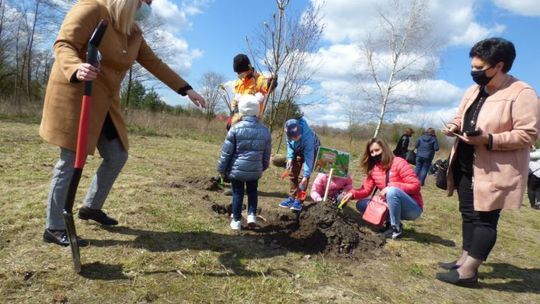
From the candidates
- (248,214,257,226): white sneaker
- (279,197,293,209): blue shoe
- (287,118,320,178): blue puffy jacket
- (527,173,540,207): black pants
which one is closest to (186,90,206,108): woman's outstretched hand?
(248,214,257,226): white sneaker

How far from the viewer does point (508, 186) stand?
3211mm

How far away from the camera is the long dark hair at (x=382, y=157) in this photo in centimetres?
474

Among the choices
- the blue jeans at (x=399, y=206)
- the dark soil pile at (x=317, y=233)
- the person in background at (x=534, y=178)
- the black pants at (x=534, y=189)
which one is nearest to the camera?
the dark soil pile at (x=317, y=233)

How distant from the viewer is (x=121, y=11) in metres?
3.05

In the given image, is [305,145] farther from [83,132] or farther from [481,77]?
[83,132]

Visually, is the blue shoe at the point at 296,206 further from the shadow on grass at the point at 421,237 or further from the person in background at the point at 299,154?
the shadow on grass at the point at 421,237

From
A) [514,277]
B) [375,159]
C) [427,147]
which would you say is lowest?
[514,277]

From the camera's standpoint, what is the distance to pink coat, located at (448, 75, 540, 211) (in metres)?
3.13

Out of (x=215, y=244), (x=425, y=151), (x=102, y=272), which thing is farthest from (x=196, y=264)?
(x=425, y=151)

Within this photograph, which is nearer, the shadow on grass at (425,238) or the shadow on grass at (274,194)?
the shadow on grass at (425,238)

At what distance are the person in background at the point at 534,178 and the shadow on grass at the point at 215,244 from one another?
677 centimetres

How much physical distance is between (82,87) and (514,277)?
4.20 metres

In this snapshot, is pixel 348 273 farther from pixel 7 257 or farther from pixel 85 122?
pixel 7 257

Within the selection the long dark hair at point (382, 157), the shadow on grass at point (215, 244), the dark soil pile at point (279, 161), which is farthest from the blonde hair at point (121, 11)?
the dark soil pile at point (279, 161)
